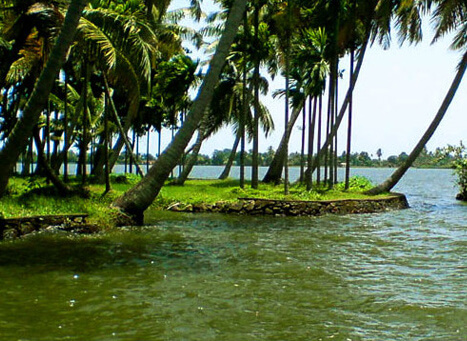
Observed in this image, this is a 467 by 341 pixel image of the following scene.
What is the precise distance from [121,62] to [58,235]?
5.83 metres

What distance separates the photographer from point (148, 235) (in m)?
15.0

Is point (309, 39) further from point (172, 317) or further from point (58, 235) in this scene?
point (172, 317)

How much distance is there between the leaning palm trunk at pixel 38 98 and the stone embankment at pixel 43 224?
2.43 meters

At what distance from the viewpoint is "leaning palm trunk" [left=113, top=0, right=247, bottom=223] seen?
1577cm

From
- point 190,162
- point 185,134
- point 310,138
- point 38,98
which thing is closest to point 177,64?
point 190,162

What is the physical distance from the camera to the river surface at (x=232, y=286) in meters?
7.00

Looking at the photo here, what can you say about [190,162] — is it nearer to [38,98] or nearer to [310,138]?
[310,138]

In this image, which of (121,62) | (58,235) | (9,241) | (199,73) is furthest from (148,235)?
(199,73)

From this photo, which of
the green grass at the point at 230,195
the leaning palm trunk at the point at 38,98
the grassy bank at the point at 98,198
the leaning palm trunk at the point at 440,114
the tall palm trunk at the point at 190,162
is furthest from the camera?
the tall palm trunk at the point at 190,162

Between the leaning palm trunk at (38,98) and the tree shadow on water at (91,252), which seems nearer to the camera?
the tree shadow on water at (91,252)

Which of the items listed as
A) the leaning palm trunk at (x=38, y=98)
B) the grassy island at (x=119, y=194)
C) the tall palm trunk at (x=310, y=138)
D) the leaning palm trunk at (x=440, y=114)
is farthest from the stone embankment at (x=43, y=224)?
the leaning palm trunk at (x=440, y=114)

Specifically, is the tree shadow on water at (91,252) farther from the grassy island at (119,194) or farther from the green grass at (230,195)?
the green grass at (230,195)

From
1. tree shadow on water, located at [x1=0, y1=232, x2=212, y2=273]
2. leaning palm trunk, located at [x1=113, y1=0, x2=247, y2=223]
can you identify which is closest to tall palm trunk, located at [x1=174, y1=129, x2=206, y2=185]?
leaning palm trunk, located at [x1=113, y1=0, x2=247, y2=223]

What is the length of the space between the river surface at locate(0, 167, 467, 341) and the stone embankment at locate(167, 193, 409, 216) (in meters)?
5.78
